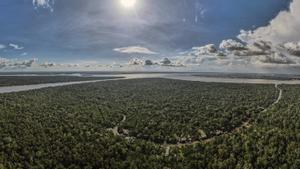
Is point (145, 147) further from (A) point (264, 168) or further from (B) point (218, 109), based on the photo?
(B) point (218, 109)

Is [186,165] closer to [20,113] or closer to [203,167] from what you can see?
[203,167]

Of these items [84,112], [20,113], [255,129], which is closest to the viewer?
[255,129]

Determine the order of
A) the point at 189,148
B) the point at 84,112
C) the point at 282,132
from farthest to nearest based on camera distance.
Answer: the point at 84,112
the point at 282,132
the point at 189,148

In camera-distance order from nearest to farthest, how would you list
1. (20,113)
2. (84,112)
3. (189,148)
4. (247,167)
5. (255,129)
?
(247,167) < (189,148) < (255,129) < (20,113) < (84,112)

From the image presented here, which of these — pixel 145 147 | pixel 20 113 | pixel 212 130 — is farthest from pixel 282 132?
pixel 20 113

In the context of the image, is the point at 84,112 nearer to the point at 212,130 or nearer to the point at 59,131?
the point at 59,131

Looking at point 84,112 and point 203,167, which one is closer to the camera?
point 203,167

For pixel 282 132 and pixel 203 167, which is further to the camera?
pixel 282 132

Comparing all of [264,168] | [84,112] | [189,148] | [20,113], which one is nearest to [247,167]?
[264,168]

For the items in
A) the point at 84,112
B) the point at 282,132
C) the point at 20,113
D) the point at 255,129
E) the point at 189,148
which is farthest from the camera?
the point at 84,112
